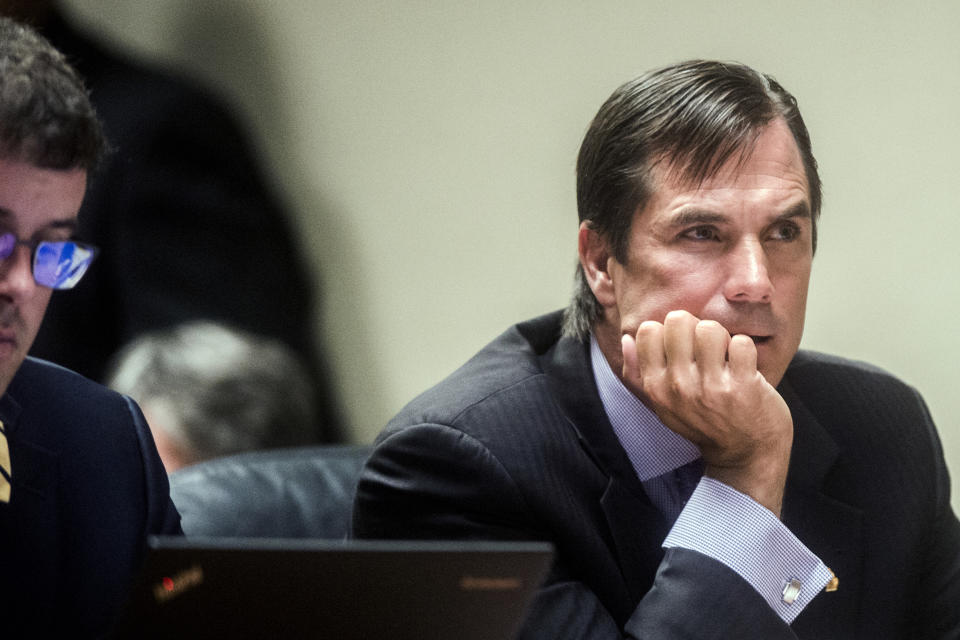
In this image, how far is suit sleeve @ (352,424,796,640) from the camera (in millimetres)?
1335

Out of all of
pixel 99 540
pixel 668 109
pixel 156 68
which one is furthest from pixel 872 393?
pixel 156 68

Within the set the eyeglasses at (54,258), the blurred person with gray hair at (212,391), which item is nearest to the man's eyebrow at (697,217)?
the eyeglasses at (54,258)

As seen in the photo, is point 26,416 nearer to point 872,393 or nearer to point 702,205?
point 702,205

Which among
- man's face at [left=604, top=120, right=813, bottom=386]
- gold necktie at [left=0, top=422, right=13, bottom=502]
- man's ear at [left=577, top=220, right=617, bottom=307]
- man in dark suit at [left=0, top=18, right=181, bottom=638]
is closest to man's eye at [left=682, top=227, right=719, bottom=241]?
man's face at [left=604, top=120, right=813, bottom=386]

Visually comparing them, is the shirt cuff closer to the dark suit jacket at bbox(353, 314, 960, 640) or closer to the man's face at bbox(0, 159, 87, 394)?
the dark suit jacket at bbox(353, 314, 960, 640)

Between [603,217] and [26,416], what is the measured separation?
71cm

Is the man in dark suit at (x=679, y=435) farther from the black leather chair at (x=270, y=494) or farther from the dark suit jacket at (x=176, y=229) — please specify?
the dark suit jacket at (x=176, y=229)

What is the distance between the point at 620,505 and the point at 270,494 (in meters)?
0.69

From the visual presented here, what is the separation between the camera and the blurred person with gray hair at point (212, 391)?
241cm

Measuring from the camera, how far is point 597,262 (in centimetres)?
158

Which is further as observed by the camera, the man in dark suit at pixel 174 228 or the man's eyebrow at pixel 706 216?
the man in dark suit at pixel 174 228

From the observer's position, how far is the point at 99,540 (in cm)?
135

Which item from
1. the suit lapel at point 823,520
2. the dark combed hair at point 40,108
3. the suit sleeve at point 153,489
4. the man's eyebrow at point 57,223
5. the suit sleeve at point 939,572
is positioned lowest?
the suit sleeve at point 939,572

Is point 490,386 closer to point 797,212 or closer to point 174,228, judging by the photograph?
point 797,212
